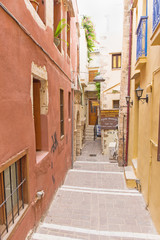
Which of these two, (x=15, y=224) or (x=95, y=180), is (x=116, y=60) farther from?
(x=15, y=224)

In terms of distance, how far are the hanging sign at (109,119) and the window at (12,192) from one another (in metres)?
10.8

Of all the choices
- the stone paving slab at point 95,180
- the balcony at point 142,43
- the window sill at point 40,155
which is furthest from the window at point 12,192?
the balcony at point 142,43

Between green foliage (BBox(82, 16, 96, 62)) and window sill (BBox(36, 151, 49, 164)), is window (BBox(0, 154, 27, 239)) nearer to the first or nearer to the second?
window sill (BBox(36, 151, 49, 164))

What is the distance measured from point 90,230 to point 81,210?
0.91m

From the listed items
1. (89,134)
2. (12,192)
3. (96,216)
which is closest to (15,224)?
(12,192)

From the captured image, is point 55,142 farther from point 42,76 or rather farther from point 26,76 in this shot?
point 26,76

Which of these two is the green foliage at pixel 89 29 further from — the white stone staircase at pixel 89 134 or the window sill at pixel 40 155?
the window sill at pixel 40 155

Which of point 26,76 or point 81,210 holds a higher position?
→ point 26,76

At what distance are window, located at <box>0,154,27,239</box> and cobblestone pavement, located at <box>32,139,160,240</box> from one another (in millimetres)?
1005

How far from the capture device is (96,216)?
15.3 ft

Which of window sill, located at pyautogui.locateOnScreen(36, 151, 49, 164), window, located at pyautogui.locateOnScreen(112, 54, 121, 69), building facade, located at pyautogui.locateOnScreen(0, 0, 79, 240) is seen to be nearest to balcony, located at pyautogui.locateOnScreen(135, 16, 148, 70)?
building facade, located at pyautogui.locateOnScreen(0, 0, 79, 240)

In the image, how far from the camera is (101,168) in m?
9.76

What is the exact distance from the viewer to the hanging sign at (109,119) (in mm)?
13305

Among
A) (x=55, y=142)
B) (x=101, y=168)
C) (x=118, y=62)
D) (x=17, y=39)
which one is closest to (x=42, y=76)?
(x=17, y=39)
